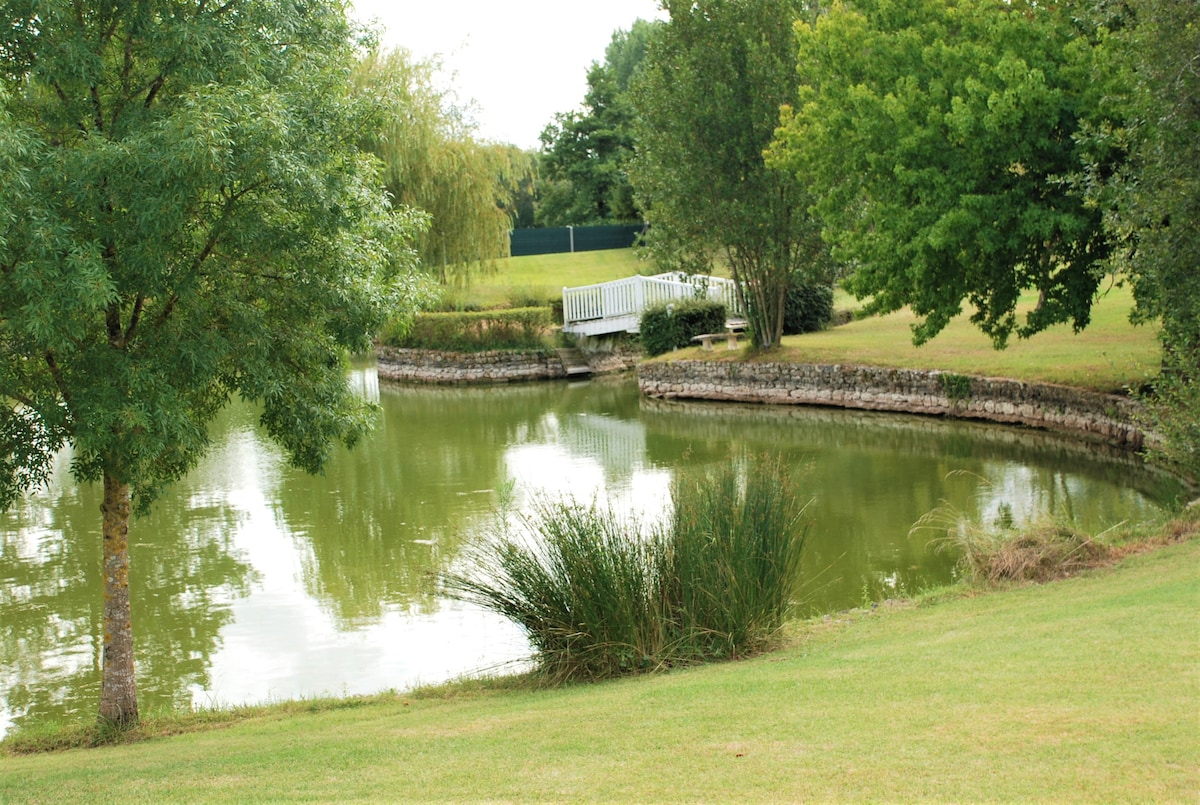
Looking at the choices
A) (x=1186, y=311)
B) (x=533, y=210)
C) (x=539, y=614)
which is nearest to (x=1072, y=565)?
(x=1186, y=311)

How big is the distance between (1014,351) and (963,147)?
5747 mm

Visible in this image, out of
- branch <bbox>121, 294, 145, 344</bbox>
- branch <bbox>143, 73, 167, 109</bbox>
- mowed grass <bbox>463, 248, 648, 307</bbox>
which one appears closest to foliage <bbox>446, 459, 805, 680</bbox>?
branch <bbox>121, 294, 145, 344</bbox>

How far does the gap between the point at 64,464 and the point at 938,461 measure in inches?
537

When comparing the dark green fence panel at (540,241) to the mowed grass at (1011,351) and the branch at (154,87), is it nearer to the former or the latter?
the mowed grass at (1011,351)

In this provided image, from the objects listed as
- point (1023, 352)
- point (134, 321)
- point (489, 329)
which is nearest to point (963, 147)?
point (1023, 352)

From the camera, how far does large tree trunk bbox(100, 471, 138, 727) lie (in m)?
6.74

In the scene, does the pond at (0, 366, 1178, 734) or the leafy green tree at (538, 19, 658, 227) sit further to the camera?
the leafy green tree at (538, 19, 658, 227)

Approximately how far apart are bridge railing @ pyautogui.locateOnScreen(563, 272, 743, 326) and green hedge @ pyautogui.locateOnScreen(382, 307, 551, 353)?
87 cm

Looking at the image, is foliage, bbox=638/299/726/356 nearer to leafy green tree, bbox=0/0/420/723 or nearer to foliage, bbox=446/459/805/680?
foliage, bbox=446/459/805/680

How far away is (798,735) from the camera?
15.2 feet

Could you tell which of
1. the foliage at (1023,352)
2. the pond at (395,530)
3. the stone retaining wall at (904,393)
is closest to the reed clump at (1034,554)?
the pond at (395,530)

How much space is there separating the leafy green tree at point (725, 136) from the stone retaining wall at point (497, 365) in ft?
25.2

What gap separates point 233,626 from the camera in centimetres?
940

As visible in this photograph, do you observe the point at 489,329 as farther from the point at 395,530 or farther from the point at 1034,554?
the point at 1034,554
